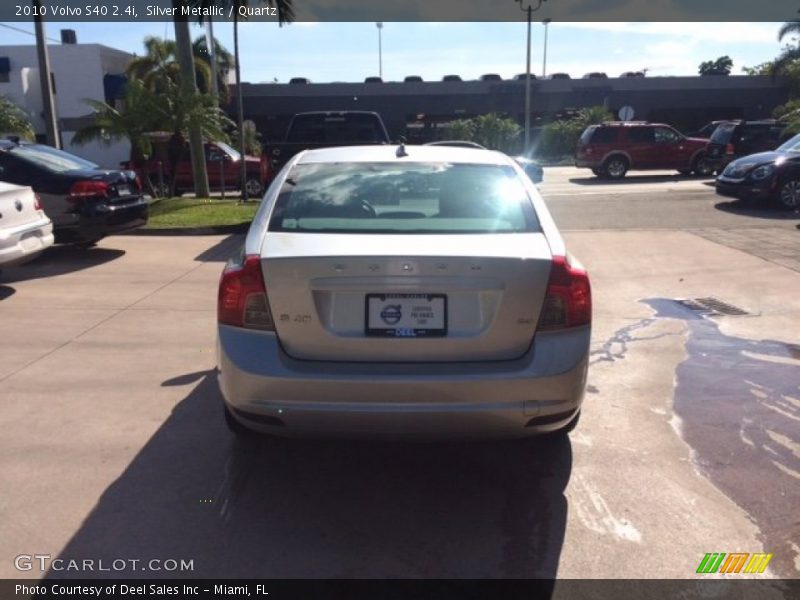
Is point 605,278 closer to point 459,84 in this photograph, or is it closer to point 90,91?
point 90,91

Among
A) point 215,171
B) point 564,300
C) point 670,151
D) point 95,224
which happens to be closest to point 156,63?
point 215,171

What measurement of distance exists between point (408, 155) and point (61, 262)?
6618 mm

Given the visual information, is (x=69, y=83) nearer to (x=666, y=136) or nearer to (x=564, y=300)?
(x=666, y=136)

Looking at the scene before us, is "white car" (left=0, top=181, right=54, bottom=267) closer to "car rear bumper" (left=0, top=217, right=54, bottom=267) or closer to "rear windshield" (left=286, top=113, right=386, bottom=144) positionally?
"car rear bumper" (left=0, top=217, right=54, bottom=267)

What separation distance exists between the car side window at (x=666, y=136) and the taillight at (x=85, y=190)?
62.7 ft

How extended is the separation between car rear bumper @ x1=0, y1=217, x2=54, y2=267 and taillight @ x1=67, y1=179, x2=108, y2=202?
102cm

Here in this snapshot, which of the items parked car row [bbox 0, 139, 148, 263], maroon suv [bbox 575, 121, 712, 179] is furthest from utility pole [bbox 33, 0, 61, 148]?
maroon suv [bbox 575, 121, 712, 179]

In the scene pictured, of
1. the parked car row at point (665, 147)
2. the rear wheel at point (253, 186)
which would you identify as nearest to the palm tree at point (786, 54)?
the parked car row at point (665, 147)

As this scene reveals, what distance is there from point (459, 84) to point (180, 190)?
30672 mm

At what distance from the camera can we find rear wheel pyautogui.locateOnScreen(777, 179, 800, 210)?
46.0ft

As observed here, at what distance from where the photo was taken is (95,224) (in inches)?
356

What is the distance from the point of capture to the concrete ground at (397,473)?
10.0 ft

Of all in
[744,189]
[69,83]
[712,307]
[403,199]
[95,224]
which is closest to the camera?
[403,199]

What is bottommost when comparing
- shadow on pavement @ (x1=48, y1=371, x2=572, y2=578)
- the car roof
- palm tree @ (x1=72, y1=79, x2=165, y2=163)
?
shadow on pavement @ (x1=48, y1=371, x2=572, y2=578)
